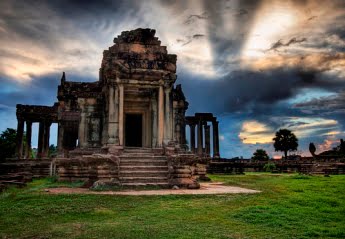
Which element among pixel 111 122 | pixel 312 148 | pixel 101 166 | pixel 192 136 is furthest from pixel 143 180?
pixel 312 148

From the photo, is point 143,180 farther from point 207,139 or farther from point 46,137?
point 46,137

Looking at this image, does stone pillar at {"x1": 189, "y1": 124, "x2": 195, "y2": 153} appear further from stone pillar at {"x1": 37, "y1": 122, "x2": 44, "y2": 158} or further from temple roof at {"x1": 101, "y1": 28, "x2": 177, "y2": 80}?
temple roof at {"x1": 101, "y1": 28, "x2": 177, "y2": 80}

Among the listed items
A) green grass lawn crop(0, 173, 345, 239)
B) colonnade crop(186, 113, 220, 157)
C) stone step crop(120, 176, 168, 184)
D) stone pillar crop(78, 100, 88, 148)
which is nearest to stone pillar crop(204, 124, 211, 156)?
colonnade crop(186, 113, 220, 157)

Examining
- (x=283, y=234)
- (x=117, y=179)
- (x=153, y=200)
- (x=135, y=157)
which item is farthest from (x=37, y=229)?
(x=135, y=157)

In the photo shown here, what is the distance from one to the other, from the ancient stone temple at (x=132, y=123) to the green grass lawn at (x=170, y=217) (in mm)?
3869

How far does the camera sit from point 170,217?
7371 mm

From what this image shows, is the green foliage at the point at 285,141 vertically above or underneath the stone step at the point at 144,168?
above

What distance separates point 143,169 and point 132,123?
8.18m

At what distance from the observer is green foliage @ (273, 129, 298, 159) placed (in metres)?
72.1

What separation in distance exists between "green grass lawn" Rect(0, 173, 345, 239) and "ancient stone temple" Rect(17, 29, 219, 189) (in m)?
3.87

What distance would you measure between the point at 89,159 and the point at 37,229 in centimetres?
794

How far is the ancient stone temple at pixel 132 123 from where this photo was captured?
14.3m

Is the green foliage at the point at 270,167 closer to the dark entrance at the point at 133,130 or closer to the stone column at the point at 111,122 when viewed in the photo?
the dark entrance at the point at 133,130

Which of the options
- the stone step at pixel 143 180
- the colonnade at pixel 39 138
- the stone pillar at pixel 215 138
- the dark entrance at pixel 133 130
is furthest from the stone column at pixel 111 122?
the stone pillar at pixel 215 138
